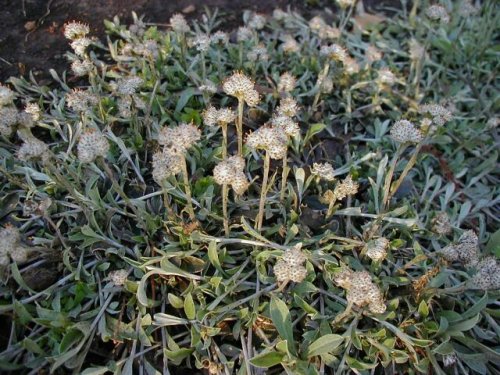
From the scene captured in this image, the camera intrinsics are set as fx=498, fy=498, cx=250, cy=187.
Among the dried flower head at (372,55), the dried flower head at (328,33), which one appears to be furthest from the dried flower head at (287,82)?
the dried flower head at (372,55)

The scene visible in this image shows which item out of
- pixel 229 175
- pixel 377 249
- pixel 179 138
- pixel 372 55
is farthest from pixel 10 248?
pixel 372 55

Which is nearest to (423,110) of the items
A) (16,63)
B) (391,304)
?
(391,304)

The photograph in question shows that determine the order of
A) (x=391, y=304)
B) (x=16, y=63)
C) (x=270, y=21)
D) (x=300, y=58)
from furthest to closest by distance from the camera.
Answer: (x=270, y=21) → (x=300, y=58) → (x=16, y=63) → (x=391, y=304)

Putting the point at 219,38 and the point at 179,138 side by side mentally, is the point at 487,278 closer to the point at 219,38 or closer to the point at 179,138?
the point at 179,138

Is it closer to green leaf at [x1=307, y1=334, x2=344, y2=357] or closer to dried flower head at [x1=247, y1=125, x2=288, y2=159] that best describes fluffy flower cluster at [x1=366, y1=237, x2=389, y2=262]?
green leaf at [x1=307, y1=334, x2=344, y2=357]

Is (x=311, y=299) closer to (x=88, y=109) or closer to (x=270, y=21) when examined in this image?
(x=88, y=109)

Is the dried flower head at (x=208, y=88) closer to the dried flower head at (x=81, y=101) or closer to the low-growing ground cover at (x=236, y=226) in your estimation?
the low-growing ground cover at (x=236, y=226)

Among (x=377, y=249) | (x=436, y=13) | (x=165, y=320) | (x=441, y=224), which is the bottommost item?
(x=165, y=320)
